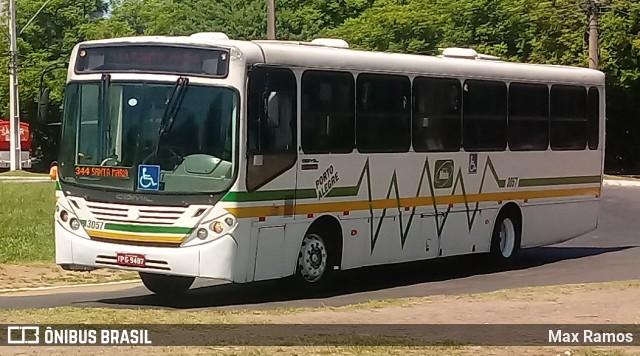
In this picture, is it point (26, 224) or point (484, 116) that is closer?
point (484, 116)

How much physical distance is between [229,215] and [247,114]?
1203 millimetres

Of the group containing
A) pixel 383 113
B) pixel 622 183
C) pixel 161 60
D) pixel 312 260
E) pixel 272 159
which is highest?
pixel 161 60

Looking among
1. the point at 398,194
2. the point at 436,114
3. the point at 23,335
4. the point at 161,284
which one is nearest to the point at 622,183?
the point at 436,114

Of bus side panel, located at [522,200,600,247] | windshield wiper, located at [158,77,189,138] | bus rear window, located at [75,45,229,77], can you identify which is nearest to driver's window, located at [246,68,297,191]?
bus rear window, located at [75,45,229,77]

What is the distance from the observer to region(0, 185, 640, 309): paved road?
1534 cm

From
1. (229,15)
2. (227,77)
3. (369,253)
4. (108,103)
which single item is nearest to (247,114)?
(227,77)

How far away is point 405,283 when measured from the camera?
1798 centimetres

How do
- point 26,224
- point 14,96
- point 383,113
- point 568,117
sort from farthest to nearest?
1. point 14,96
2. point 26,224
3. point 568,117
4. point 383,113

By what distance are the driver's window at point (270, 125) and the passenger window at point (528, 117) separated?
18.4 feet

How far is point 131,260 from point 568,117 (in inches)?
375

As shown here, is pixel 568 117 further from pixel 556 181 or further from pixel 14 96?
pixel 14 96

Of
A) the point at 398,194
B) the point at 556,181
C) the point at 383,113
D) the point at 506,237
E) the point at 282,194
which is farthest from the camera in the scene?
the point at 556,181

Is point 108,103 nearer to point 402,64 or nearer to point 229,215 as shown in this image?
point 229,215

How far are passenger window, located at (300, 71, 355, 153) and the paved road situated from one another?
193cm
